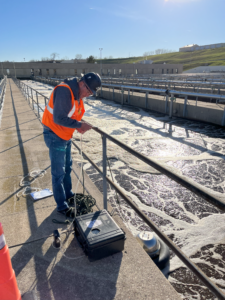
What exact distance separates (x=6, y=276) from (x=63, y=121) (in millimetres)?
1430

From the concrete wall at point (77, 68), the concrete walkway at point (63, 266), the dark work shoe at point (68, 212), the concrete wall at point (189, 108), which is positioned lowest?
the concrete wall at point (189, 108)

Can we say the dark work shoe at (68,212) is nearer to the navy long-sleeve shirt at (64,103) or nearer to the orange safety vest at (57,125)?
the orange safety vest at (57,125)

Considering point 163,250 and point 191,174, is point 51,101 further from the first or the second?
point 191,174

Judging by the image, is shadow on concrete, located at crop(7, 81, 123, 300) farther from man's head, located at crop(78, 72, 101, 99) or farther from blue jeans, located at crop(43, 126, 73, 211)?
man's head, located at crop(78, 72, 101, 99)

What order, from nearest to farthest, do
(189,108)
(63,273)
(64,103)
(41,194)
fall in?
(63,273) < (64,103) < (41,194) < (189,108)

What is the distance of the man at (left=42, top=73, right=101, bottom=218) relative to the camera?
2324 millimetres

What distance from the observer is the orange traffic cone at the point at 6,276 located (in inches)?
54.8

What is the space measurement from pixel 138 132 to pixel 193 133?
254 cm

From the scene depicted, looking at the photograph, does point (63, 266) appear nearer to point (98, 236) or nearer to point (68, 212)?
point (98, 236)

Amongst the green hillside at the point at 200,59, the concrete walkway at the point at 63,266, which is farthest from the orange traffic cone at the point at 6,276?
the green hillside at the point at 200,59

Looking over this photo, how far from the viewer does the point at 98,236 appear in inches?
85.4

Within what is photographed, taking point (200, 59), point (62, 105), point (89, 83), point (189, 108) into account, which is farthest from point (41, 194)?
point (200, 59)

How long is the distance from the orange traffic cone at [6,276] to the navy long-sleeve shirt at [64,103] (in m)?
1.28

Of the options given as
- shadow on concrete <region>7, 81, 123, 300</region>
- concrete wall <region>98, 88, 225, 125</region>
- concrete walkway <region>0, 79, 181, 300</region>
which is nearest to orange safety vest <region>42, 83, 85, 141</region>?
concrete walkway <region>0, 79, 181, 300</region>
